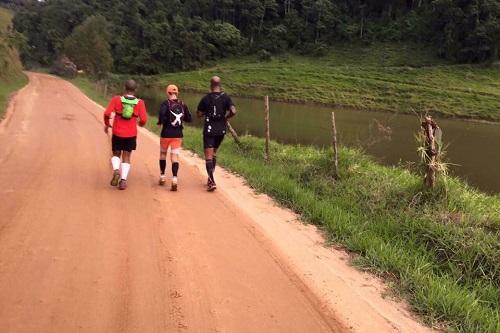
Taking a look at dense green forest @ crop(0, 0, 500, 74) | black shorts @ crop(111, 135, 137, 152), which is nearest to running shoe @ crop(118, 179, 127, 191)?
black shorts @ crop(111, 135, 137, 152)

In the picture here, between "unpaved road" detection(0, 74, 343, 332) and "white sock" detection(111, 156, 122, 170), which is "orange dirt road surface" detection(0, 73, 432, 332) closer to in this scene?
"unpaved road" detection(0, 74, 343, 332)

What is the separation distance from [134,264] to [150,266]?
0.59 ft

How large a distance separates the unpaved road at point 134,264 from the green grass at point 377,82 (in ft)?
129

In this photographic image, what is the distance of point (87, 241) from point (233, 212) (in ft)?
8.95

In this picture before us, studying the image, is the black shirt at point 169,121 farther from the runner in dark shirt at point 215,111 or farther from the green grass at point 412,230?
the green grass at point 412,230

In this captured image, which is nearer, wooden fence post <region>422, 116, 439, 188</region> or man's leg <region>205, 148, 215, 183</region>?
wooden fence post <region>422, 116, 439, 188</region>

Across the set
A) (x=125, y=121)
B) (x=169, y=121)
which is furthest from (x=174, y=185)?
(x=125, y=121)

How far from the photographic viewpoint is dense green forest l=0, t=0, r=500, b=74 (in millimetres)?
77562

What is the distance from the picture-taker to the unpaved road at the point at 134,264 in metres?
4.58

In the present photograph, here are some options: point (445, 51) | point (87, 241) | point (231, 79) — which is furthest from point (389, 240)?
point (445, 51)

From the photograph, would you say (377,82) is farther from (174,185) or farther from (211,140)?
(174,185)

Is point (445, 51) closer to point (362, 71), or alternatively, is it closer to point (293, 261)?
point (362, 71)

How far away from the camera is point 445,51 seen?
74.1 m

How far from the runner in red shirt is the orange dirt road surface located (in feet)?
1.23
